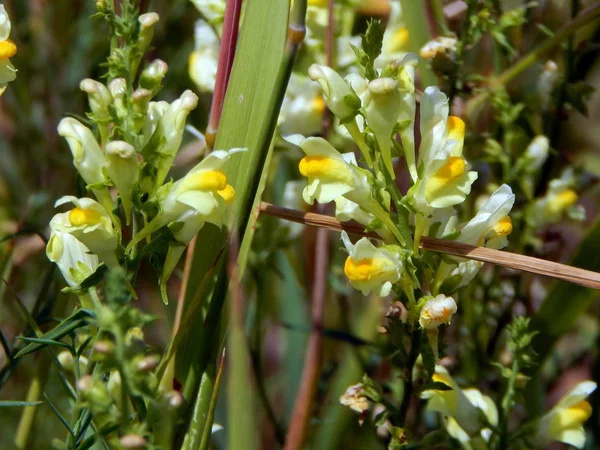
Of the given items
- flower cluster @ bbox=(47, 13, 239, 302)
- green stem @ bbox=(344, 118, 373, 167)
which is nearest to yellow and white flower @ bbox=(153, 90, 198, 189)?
flower cluster @ bbox=(47, 13, 239, 302)

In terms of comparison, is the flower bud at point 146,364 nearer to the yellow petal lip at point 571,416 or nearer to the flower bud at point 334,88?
the flower bud at point 334,88

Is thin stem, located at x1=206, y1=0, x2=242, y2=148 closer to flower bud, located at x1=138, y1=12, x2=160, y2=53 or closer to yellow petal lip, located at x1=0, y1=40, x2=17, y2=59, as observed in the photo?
flower bud, located at x1=138, y1=12, x2=160, y2=53

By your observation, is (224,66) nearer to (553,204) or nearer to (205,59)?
(205,59)

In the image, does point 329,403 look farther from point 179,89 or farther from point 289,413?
point 179,89

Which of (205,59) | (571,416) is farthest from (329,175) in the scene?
(205,59)

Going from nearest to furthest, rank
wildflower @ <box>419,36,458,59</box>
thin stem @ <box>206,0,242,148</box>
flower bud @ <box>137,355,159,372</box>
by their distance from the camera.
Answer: flower bud @ <box>137,355,159,372</box> → thin stem @ <box>206,0,242,148</box> → wildflower @ <box>419,36,458,59</box>

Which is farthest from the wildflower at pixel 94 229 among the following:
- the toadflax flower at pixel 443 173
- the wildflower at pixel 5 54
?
the toadflax flower at pixel 443 173
